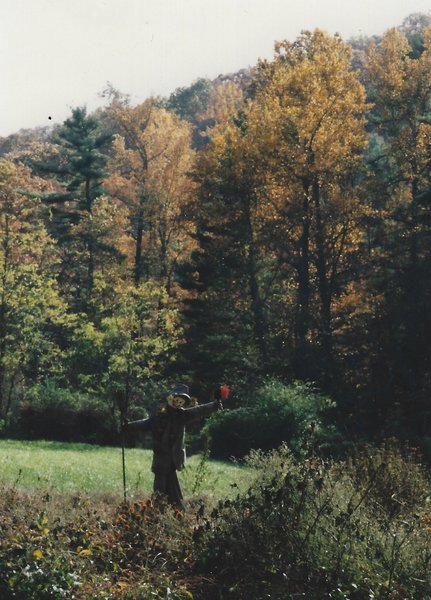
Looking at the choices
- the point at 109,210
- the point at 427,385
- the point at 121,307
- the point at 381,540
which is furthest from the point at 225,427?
the point at 109,210

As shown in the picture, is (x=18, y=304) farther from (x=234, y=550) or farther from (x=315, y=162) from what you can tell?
(x=234, y=550)

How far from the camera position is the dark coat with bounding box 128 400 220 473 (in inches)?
425

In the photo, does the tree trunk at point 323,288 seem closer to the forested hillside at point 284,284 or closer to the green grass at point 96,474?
the forested hillside at point 284,284

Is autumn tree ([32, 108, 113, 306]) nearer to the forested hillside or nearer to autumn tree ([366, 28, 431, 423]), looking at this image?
the forested hillside

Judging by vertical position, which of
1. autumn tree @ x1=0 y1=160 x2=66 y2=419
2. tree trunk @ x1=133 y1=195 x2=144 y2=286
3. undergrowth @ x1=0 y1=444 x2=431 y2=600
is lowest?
undergrowth @ x1=0 y1=444 x2=431 y2=600

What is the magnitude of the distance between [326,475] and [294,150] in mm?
24305

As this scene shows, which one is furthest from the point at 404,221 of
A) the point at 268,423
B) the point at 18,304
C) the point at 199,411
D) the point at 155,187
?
the point at 199,411

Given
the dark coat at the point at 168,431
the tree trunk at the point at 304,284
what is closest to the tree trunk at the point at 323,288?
the tree trunk at the point at 304,284

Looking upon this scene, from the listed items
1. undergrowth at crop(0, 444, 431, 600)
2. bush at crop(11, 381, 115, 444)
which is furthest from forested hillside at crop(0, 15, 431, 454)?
undergrowth at crop(0, 444, 431, 600)

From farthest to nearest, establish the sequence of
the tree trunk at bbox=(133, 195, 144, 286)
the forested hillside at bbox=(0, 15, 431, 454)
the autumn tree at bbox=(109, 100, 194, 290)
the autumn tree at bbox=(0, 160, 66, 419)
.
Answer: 1. the autumn tree at bbox=(109, 100, 194, 290)
2. the tree trunk at bbox=(133, 195, 144, 286)
3. the autumn tree at bbox=(0, 160, 66, 419)
4. the forested hillside at bbox=(0, 15, 431, 454)

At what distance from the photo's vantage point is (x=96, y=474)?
15766 mm

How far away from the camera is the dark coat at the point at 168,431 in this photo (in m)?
10.8

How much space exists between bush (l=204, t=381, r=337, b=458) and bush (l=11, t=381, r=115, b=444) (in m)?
4.90

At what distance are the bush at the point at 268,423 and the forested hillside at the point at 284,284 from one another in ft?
13.0
